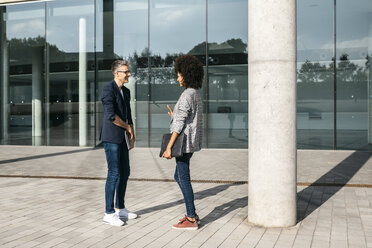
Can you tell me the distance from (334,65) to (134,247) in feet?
38.8

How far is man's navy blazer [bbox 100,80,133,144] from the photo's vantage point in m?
4.90

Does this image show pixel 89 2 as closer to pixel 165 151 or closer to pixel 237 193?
pixel 237 193

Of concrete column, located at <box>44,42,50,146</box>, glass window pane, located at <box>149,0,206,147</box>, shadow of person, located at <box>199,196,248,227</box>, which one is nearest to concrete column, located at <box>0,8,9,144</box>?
concrete column, located at <box>44,42,50,146</box>

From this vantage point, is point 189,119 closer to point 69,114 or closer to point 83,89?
point 83,89

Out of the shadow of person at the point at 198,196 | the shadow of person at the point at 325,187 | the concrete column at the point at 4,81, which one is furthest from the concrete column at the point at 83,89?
the shadow of person at the point at 198,196

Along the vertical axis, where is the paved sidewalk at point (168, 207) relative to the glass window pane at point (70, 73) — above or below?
below

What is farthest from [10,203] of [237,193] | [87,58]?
[87,58]

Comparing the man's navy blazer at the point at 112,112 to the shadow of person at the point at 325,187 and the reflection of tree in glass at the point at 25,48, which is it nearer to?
the shadow of person at the point at 325,187

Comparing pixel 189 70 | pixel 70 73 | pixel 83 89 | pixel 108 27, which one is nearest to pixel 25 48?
pixel 70 73

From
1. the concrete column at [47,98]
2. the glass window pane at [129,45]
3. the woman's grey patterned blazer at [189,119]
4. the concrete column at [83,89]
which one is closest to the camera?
the woman's grey patterned blazer at [189,119]

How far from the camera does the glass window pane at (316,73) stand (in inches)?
564

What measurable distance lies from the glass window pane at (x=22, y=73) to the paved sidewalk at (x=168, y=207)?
6.30m

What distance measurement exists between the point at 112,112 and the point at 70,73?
478 inches

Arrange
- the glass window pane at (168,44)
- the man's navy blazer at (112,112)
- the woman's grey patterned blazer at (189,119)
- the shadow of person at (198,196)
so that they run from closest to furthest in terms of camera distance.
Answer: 1. the woman's grey patterned blazer at (189,119)
2. the man's navy blazer at (112,112)
3. the shadow of person at (198,196)
4. the glass window pane at (168,44)
